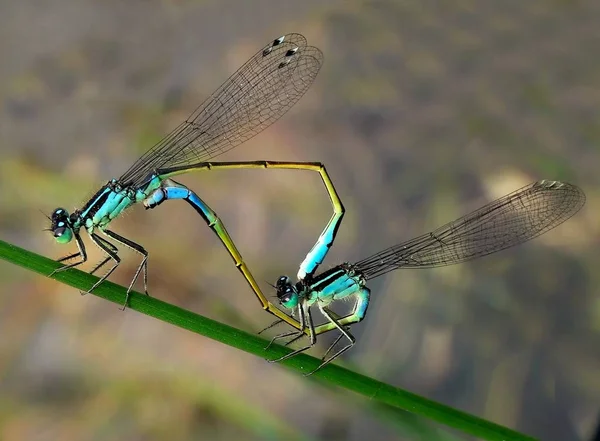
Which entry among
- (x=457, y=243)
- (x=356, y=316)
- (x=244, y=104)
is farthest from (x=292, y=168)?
(x=457, y=243)

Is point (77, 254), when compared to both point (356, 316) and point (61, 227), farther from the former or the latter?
point (356, 316)

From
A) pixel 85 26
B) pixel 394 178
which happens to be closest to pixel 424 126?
pixel 394 178

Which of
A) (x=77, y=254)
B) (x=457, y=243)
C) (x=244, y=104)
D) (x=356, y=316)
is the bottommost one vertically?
(x=356, y=316)

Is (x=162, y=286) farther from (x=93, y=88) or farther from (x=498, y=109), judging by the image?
(x=498, y=109)

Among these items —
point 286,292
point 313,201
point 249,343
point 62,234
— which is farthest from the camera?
point 313,201

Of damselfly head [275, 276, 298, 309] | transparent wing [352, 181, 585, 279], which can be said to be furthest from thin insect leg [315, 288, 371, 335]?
damselfly head [275, 276, 298, 309]

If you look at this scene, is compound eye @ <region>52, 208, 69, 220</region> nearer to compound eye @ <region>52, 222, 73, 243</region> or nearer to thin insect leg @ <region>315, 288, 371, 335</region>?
compound eye @ <region>52, 222, 73, 243</region>

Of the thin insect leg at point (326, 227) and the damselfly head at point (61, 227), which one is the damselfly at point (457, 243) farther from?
the damselfly head at point (61, 227)

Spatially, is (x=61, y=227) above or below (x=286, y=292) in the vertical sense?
Answer: above
